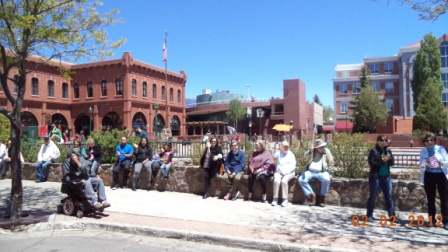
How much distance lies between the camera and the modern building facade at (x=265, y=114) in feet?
184

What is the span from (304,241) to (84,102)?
41.3 metres

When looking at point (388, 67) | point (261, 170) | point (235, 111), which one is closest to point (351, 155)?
point (261, 170)

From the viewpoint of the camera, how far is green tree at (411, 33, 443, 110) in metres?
47.3

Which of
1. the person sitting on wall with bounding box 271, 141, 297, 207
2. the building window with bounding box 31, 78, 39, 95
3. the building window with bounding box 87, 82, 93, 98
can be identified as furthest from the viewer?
the building window with bounding box 87, 82, 93, 98

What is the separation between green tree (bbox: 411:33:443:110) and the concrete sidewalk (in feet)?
155

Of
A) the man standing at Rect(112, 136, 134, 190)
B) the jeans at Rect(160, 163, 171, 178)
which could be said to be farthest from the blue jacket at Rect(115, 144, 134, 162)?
the jeans at Rect(160, 163, 171, 178)

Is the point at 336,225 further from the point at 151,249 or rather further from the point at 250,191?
the point at 151,249

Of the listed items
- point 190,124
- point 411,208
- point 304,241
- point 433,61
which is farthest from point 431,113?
point 304,241

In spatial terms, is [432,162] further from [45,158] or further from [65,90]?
[65,90]

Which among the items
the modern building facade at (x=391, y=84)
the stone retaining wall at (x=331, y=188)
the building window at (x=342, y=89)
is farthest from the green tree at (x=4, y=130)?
the building window at (x=342, y=89)

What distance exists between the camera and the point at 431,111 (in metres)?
42.2

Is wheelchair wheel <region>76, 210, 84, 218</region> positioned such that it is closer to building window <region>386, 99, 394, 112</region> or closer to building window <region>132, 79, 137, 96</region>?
building window <region>132, 79, 137, 96</region>

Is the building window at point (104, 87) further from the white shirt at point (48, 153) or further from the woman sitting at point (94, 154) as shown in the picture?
the woman sitting at point (94, 154)

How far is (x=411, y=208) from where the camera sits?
7.34 metres
